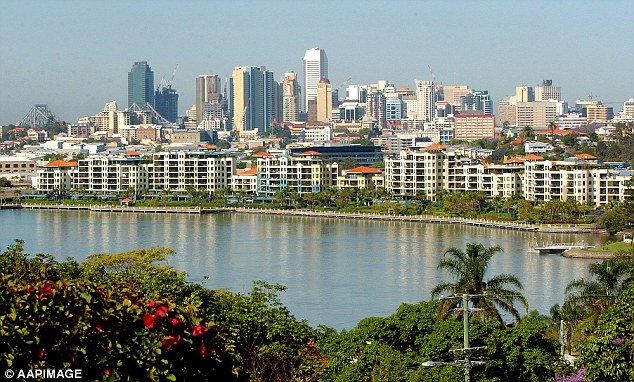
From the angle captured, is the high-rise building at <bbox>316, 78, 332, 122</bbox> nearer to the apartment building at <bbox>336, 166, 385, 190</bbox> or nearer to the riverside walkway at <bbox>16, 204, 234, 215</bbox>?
the apartment building at <bbox>336, 166, 385, 190</bbox>

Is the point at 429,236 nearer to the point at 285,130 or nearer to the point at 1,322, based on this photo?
the point at 1,322

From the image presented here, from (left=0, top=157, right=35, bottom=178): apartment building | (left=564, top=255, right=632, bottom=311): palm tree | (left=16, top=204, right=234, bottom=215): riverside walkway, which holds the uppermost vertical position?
(left=0, top=157, right=35, bottom=178): apartment building

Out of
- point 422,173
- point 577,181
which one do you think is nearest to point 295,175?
point 422,173

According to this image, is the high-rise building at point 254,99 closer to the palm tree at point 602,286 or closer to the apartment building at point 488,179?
the apartment building at point 488,179

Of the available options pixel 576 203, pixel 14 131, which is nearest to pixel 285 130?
pixel 14 131

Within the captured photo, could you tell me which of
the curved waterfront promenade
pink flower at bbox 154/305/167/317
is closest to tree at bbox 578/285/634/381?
pink flower at bbox 154/305/167/317

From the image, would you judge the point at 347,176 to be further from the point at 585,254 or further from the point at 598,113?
the point at 598,113
